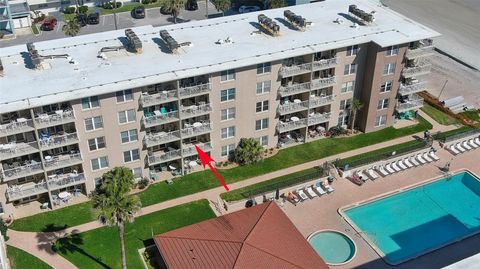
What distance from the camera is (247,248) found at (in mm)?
48656

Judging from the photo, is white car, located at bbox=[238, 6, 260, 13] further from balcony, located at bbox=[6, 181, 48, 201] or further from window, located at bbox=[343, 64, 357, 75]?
balcony, located at bbox=[6, 181, 48, 201]

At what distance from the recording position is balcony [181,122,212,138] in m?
61.0

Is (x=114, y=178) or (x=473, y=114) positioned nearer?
(x=114, y=178)

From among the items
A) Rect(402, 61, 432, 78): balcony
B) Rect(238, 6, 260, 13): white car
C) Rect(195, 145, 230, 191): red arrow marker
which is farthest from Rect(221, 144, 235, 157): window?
Rect(238, 6, 260, 13): white car

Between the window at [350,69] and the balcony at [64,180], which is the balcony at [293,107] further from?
the balcony at [64,180]

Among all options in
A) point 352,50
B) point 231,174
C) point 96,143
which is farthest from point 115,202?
point 352,50

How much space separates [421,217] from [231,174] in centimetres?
2184

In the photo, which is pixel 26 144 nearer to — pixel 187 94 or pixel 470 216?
pixel 187 94

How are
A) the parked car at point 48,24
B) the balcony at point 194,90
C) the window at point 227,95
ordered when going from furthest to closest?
the parked car at point 48,24 → the window at point 227,95 → the balcony at point 194,90

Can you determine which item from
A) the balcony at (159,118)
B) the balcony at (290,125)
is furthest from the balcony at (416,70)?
the balcony at (159,118)

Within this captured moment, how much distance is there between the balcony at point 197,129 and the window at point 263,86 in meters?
7.18

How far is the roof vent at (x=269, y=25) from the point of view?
66044 millimetres

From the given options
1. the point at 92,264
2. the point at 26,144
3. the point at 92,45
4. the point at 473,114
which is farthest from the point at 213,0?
the point at 92,264

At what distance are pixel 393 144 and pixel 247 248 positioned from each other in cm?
2984
